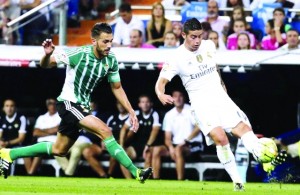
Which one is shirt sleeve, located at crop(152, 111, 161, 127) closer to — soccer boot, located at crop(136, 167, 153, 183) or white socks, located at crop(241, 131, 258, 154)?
white socks, located at crop(241, 131, 258, 154)

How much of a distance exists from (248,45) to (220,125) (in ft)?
17.6

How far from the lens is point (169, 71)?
13336 mm

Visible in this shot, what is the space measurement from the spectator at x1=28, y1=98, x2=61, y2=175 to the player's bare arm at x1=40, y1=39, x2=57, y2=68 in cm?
669

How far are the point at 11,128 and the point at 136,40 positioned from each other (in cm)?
294

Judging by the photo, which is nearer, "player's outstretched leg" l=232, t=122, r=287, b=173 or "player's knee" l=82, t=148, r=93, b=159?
"player's outstretched leg" l=232, t=122, r=287, b=173

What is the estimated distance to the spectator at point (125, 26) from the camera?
64.4ft

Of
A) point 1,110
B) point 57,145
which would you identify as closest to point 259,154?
point 57,145

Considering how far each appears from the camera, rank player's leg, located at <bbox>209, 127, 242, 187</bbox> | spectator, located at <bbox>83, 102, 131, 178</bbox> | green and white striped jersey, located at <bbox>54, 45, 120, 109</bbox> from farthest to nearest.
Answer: spectator, located at <bbox>83, 102, 131, 178</bbox>
green and white striped jersey, located at <bbox>54, 45, 120, 109</bbox>
player's leg, located at <bbox>209, 127, 242, 187</bbox>

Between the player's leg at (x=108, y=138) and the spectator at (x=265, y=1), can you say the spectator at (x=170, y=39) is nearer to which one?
the spectator at (x=265, y=1)

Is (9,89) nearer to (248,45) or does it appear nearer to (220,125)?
(248,45)

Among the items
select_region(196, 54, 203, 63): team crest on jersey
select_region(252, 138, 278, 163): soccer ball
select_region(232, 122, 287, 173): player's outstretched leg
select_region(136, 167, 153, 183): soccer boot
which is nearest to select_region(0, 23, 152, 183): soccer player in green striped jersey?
select_region(136, 167, 153, 183): soccer boot

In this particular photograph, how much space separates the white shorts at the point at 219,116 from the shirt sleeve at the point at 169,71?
584mm

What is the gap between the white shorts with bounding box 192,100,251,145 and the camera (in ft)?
43.4

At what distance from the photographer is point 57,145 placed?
13.2m
